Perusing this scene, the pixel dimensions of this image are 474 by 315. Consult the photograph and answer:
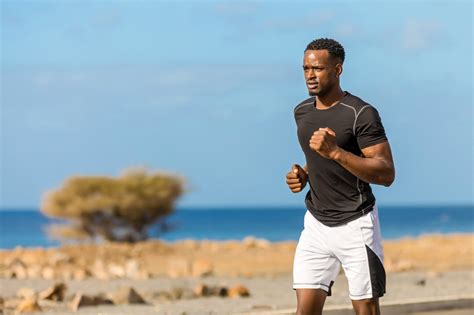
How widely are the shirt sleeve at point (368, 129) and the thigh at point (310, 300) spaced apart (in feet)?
3.42

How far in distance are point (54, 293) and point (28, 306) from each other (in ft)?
3.63

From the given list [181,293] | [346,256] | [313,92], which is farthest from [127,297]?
[313,92]

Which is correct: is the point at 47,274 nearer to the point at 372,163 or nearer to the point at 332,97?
the point at 332,97

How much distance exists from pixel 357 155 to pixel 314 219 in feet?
1.84

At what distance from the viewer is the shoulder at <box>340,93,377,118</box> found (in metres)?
6.62

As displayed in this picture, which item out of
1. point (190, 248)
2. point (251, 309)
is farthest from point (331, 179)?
point (190, 248)

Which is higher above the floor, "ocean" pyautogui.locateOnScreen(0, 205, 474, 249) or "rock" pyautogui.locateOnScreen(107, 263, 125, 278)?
"ocean" pyautogui.locateOnScreen(0, 205, 474, 249)

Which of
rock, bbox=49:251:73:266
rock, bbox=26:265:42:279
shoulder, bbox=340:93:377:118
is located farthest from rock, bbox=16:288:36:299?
rock, bbox=49:251:73:266

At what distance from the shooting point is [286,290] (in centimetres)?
1503

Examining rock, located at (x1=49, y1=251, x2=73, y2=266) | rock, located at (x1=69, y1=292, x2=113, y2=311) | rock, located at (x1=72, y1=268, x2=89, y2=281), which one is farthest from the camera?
rock, located at (x1=49, y1=251, x2=73, y2=266)

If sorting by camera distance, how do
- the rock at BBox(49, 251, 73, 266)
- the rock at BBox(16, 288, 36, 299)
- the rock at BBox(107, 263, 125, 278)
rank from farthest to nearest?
1. the rock at BBox(49, 251, 73, 266)
2. the rock at BBox(107, 263, 125, 278)
3. the rock at BBox(16, 288, 36, 299)

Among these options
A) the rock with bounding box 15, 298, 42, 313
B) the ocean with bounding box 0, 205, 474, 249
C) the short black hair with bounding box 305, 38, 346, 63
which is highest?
the ocean with bounding box 0, 205, 474, 249

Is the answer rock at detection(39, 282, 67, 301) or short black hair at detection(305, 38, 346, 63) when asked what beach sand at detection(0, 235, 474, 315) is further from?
short black hair at detection(305, 38, 346, 63)

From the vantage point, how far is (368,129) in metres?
6.59
